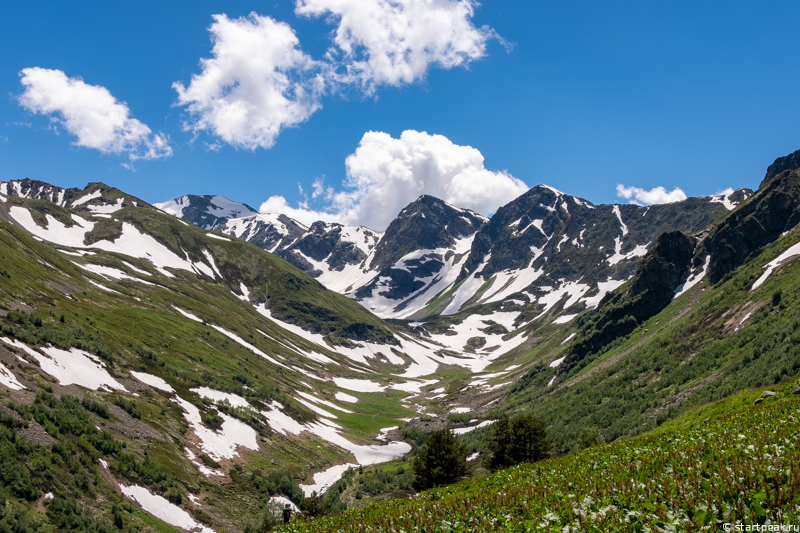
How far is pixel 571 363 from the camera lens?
121500mm

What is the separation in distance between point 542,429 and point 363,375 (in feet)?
486

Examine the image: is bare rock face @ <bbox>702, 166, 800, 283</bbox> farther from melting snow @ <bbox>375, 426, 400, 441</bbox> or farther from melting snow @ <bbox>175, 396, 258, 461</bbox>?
melting snow @ <bbox>175, 396, 258, 461</bbox>

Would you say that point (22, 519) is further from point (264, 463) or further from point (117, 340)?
point (117, 340)

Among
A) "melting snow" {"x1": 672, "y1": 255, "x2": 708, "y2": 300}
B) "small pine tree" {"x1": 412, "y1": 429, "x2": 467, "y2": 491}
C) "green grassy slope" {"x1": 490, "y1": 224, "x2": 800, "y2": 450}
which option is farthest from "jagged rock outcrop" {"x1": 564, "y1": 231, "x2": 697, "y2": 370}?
"small pine tree" {"x1": 412, "y1": 429, "x2": 467, "y2": 491}

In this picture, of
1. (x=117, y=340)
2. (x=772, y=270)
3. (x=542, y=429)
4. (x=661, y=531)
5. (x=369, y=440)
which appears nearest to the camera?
(x=661, y=531)

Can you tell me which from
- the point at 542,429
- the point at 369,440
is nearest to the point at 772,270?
the point at 542,429

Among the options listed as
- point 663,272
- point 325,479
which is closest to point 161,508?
point 325,479

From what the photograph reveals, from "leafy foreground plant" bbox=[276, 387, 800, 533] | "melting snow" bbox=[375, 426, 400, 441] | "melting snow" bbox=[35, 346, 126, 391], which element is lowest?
"melting snow" bbox=[375, 426, 400, 441]

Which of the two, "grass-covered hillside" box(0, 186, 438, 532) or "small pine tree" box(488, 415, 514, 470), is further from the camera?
"small pine tree" box(488, 415, 514, 470)

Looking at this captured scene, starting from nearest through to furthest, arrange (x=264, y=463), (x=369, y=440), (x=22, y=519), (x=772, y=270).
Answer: (x=22, y=519), (x=264, y=463), (x=772, y=270), (x=369, y=440)

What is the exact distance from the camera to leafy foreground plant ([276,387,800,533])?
8198 millimetres

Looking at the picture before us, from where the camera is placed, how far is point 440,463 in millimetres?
40625

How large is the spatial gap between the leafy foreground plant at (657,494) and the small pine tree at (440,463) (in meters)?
23.9

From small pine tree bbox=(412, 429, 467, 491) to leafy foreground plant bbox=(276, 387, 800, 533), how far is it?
78.5ft
